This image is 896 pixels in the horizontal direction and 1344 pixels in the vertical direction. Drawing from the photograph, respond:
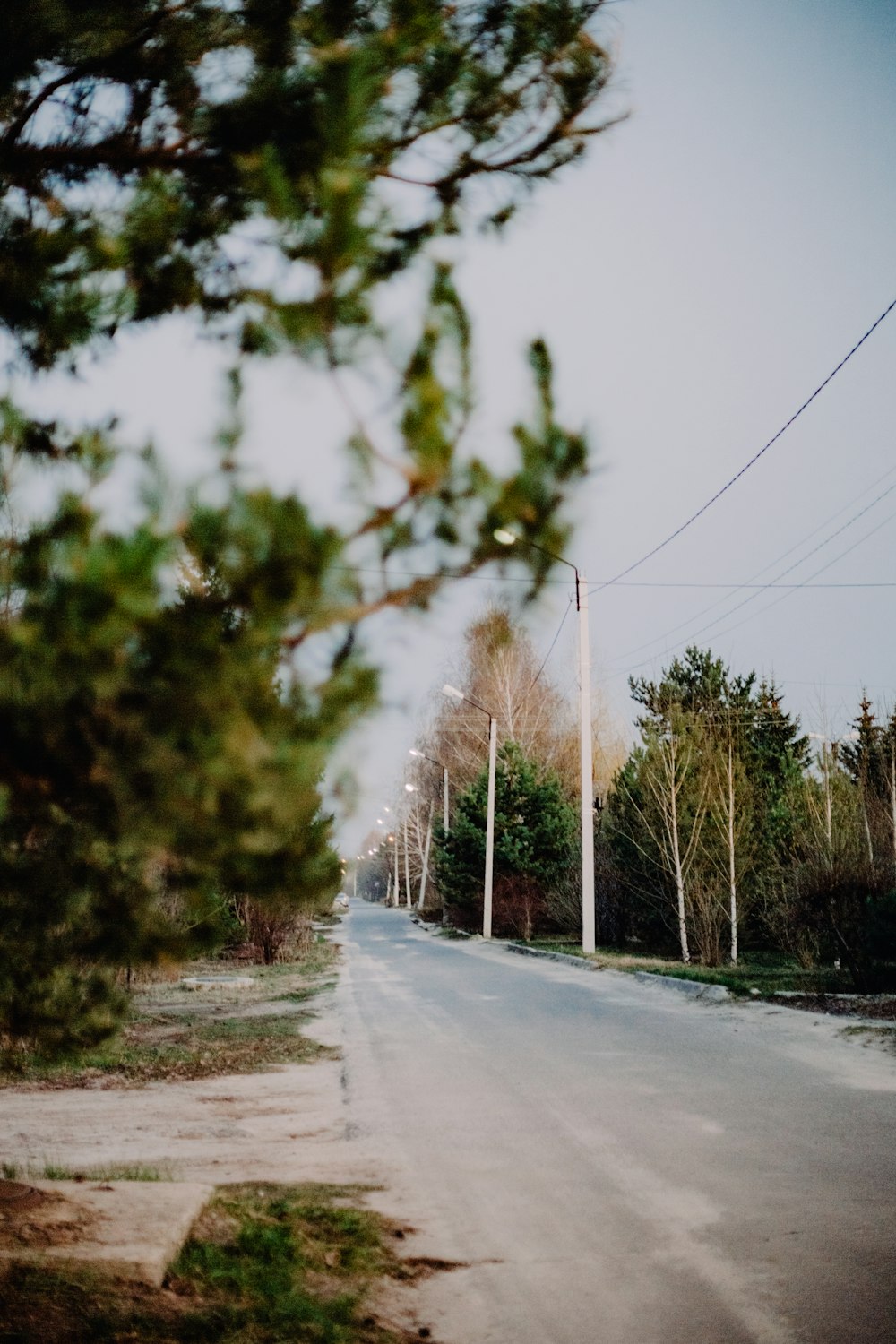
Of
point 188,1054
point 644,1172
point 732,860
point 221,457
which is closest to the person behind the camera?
point 221,457

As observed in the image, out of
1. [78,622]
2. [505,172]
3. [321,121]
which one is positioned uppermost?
[505,172]

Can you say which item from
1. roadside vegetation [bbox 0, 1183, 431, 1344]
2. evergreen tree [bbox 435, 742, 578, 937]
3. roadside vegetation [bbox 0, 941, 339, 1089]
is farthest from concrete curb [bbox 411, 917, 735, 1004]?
roadside vegetation [bbox 0, 1183, 431, 1344]

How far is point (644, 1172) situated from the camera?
529cm

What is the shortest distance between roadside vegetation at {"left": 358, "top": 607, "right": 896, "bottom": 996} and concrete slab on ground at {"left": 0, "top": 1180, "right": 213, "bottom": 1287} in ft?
8.22

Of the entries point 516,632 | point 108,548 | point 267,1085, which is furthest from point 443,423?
point 267,1085

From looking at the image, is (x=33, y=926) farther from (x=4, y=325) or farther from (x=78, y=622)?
(x=4, y=325)

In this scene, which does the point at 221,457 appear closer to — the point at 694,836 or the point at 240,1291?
the point at 240,1291

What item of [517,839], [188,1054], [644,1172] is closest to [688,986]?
[188,1054]

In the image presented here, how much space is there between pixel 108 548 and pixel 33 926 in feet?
5.39

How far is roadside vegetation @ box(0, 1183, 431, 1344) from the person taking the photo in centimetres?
312

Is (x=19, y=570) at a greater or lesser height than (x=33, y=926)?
greater

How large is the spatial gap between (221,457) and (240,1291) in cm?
292

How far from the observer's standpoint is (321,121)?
102 inches

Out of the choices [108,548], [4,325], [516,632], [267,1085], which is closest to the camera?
[108,548]
